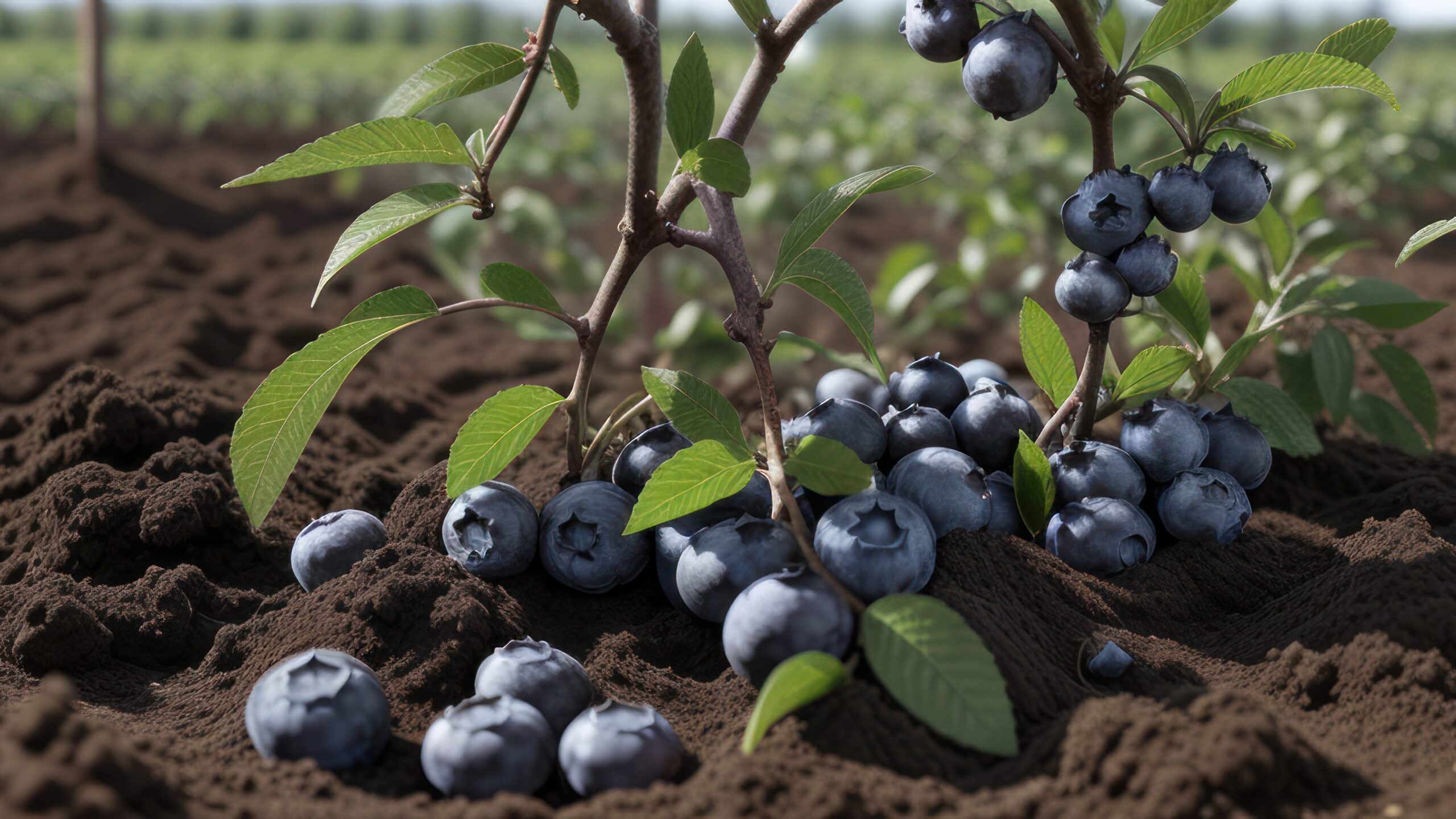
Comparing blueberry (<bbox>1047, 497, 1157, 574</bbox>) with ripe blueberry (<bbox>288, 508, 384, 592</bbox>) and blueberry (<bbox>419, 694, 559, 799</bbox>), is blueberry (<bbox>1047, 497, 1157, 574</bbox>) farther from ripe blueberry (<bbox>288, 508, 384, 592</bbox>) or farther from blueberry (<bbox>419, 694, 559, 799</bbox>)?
ripe blueberry (<bbox>288, 508, 384, 592</bbox>)

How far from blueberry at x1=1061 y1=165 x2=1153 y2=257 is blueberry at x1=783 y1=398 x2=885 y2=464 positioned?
1.26ft

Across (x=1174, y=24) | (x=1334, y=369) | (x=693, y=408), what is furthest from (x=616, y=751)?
(x=1334, y=369)

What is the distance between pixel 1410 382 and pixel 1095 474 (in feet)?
2.80

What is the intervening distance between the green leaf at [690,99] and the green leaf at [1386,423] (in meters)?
1.43

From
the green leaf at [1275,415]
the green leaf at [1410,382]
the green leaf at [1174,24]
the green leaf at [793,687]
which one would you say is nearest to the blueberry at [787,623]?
the green leaf at [793,687]

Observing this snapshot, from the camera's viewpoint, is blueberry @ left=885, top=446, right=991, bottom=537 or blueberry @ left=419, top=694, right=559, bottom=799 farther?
blueberry @ left=885, top=446, right=991, bottom=537

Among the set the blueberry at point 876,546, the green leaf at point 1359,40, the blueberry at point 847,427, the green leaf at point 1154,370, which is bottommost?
the blueberry at point 876,546

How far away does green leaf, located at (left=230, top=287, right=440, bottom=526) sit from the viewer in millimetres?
1387

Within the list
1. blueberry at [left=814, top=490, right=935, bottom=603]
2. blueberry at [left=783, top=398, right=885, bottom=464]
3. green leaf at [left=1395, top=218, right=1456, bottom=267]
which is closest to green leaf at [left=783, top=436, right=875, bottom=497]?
blueberry at [left=814, top=490, right=935, bottom=603]

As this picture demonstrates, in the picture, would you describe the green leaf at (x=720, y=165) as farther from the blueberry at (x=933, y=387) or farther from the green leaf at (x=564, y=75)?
the blueberry at (x=933, y=387)

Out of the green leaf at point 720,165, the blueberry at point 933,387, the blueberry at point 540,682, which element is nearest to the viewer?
the blueberry at point 540,682

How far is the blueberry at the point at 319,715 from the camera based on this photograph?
3.69 feet

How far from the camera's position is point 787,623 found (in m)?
1.14

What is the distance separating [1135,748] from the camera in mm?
983
